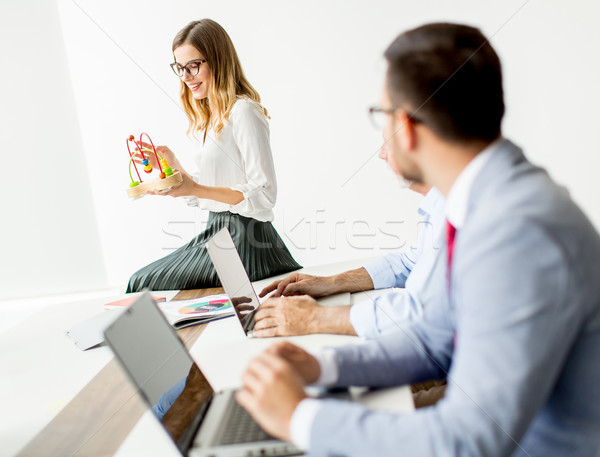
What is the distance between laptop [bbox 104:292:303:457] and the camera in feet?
2.69

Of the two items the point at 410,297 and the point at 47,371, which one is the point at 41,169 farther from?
the point at 410,297

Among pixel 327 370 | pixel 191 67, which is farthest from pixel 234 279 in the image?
pixel 191 67

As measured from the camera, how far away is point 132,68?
13.6 feet

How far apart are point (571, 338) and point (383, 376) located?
0.35m

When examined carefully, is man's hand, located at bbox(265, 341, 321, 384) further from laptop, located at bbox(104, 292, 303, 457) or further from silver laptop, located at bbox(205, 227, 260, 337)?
silver laptop, located at bbox(205, 227, 260, 337)

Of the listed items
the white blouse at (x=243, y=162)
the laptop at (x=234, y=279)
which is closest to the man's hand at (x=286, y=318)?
the laptop at (x=234, y=279)

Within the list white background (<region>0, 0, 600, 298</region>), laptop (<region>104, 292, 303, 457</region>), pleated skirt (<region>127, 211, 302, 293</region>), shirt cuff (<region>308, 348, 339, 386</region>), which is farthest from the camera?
white background (<region>0, 0, 600, 298</region>)

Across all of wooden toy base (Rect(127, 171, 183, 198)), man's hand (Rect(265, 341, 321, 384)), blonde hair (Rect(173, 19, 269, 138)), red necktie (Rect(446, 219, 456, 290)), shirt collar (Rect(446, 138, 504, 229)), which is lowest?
man's hand (Rect(265, 341, 321, 384))

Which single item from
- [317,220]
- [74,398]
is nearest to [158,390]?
[74,398]

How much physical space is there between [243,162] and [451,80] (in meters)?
1.76

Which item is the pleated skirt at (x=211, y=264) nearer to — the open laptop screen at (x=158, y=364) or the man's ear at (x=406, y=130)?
the open laptop screen at (x=158, y=364)

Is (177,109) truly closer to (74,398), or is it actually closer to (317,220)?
(317,220)

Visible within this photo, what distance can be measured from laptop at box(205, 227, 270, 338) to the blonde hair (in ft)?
3.46

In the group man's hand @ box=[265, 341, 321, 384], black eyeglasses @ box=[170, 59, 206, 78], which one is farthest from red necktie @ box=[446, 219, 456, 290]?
black eyeglasses @ box=[170, 59, 206, 78]
